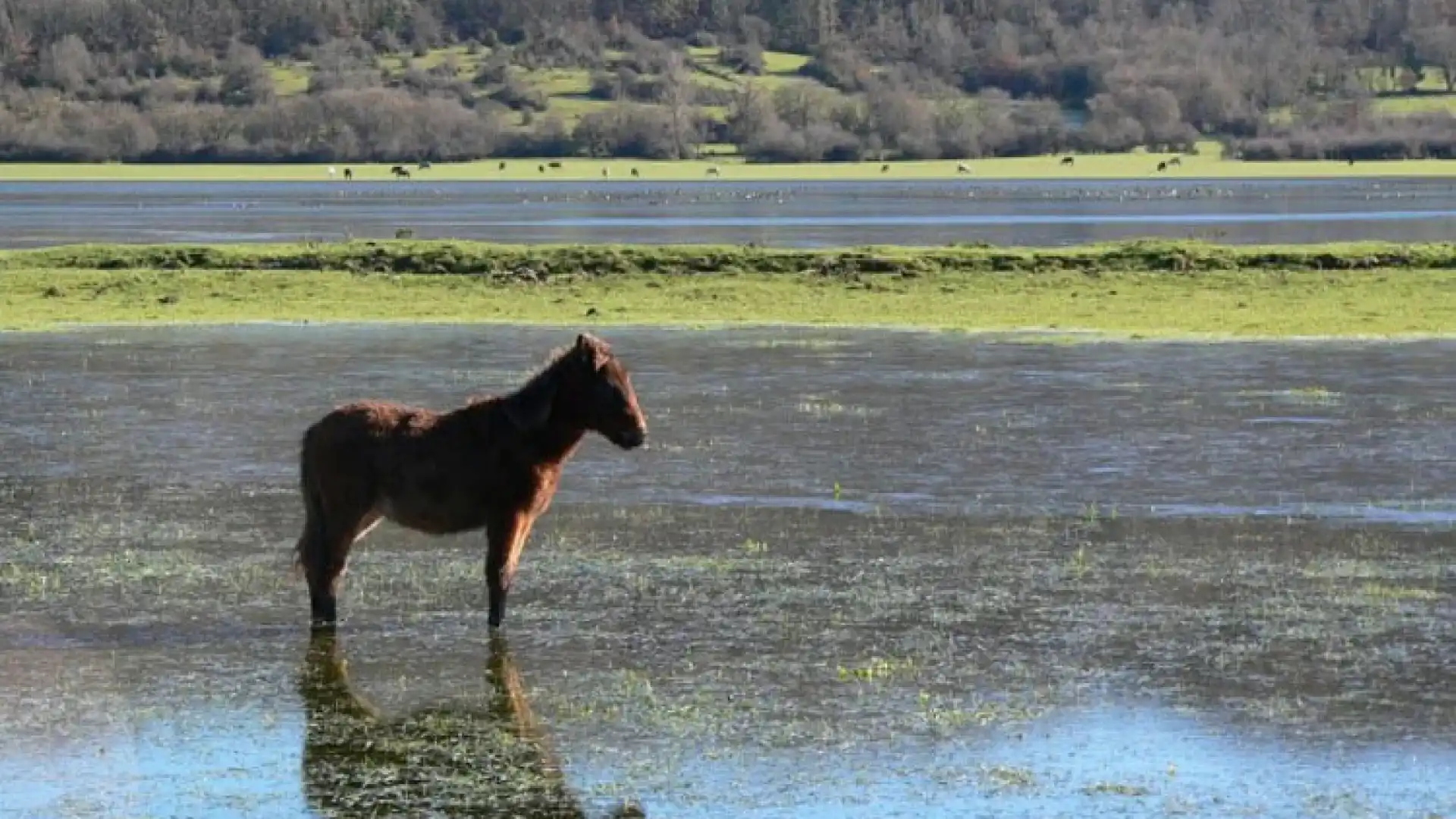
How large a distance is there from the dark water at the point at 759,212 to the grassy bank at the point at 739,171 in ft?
29.7

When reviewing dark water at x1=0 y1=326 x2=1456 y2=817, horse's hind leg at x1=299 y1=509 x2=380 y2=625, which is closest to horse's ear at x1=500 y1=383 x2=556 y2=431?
horse's hind leg at x1=299 y1=509 x2=380 y2=625

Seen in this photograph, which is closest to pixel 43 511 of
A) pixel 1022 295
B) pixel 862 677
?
pixel 862 677

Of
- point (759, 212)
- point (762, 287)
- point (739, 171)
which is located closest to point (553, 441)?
point (762, 287)

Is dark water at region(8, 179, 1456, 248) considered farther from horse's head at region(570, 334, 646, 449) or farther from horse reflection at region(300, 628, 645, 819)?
horse reflection at region(300, 628, 645, 819)

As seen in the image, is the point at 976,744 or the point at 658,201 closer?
the point at 976,744

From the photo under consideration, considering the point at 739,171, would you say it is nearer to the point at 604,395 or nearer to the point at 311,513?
the point at 311,513

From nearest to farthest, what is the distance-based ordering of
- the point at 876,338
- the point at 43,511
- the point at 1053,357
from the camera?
the point at 43,511 → the point at 1053,357 → the point at 876,338

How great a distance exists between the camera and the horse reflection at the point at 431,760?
32.2ft

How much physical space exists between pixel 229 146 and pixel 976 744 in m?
167

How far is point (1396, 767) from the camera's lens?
405 inches

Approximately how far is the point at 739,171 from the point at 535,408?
5023 inches

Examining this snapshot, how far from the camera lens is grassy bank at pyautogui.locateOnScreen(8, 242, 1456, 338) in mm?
32844

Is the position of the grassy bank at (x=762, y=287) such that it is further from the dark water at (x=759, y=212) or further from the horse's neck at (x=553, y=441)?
the horse's neck at (x=553, y=441)

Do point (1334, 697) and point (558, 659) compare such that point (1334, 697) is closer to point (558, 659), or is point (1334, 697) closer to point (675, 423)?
point (558, 659)
